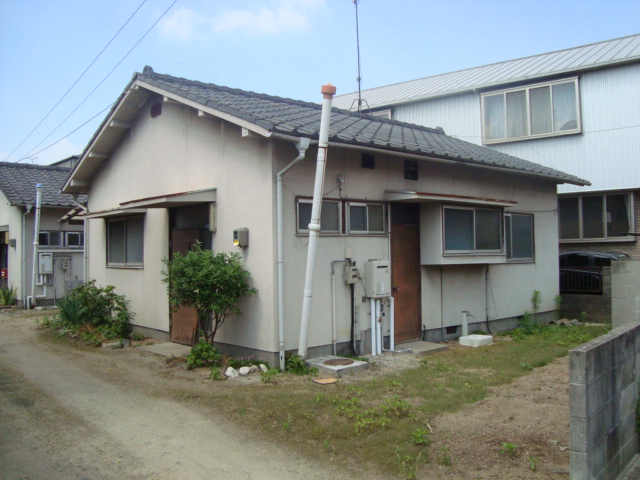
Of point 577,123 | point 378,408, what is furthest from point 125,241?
point 577,123

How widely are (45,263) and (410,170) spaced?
37.7 ft

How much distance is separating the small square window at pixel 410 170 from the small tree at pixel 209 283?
11.1 ft

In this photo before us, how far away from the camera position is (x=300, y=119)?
8.42 metres

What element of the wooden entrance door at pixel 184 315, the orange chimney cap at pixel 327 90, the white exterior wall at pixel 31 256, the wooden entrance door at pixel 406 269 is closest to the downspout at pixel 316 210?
the orange chimney cap at pixel 327 90

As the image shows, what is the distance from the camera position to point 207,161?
8.77 meters

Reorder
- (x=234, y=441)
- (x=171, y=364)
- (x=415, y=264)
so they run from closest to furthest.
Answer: (x=234, y=441) → (x=171, y=364) → (x=415, y=264)

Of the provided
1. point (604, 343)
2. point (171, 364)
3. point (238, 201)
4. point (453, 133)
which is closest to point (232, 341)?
point (171, 364)

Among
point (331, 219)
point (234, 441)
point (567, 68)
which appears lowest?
point (234, 441)

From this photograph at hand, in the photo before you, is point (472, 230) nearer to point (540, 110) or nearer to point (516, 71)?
point (540, 110)

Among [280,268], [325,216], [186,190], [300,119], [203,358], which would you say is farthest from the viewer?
[186,190]

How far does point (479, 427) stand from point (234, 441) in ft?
7.57

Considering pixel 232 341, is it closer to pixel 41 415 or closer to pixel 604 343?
pixel 41 415

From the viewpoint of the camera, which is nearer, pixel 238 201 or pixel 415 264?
pixel 238 201

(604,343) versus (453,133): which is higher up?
(453,133)
